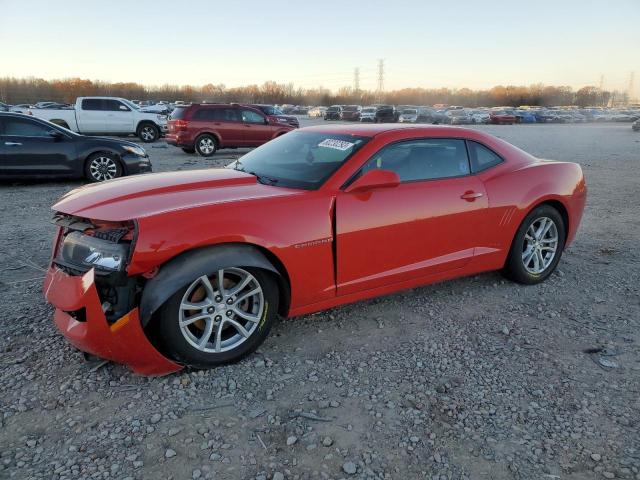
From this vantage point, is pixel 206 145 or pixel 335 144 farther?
pixel 206 145

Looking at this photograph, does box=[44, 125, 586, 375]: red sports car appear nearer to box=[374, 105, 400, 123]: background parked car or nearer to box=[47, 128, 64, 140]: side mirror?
box=[47, 128, 64, 140]: side mirror

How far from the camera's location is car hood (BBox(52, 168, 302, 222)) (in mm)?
2859

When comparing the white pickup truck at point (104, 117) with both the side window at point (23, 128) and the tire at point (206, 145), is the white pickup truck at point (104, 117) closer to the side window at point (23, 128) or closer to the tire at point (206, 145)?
the tire at point (206, 145)

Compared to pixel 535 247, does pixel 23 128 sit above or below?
above

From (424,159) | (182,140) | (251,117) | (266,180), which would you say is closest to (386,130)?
(424,159)

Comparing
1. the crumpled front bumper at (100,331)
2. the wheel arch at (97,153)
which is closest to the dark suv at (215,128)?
the wheel arch at (97,153)

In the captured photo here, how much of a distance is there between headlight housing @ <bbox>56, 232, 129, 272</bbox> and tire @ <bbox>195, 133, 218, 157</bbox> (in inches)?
469

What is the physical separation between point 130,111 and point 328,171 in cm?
1747

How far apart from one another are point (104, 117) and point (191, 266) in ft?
58.6

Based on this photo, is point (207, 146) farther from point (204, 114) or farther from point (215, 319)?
point (215, 319)

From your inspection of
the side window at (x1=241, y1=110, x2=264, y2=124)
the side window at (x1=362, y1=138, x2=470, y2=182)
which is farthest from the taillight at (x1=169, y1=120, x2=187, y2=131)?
the side window at (x1=362, y1=138, x2=470, y2=182)

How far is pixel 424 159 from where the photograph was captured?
3818mm

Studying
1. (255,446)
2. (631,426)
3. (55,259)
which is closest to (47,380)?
(55,259)

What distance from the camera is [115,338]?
265 cm
